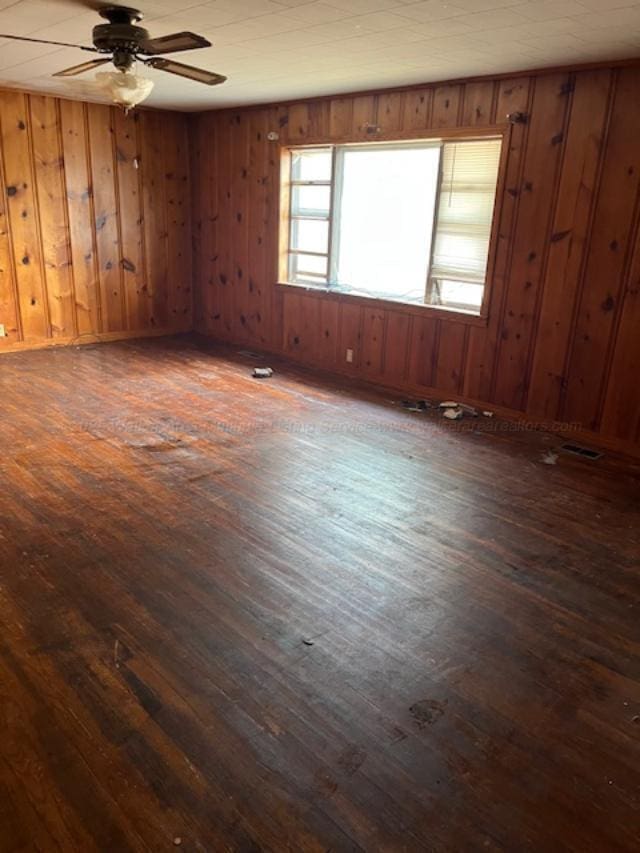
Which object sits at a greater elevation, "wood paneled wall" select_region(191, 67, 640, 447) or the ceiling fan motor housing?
the ceiling fan motor housing

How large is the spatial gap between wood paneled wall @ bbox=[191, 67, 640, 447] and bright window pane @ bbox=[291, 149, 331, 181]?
0.17 metres

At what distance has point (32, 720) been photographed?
5.99ft

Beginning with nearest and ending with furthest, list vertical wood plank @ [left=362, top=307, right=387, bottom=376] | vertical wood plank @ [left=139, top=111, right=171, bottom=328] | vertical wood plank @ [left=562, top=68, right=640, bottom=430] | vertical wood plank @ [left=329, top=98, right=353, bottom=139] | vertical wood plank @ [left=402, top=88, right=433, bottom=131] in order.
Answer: vertical wood plank @ [left=562, top=68, right=640, bottom=430] < vertical wood plank @ [left=402, top=88, right=433, bottom=131] < vertical wood plank @ [left=329, top=98, right=353, bottom=139] < vertical wood plank @ [left=362, top=307, right=387, bottom=376] < vertical wood plank @ [left=139, top=111, right=171, bottom=328]

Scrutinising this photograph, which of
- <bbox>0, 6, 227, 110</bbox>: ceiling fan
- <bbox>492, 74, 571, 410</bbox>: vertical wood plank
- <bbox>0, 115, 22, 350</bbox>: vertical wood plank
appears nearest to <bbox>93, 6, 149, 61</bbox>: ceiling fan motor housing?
<bbox>0, 6, 227, 110</bbox>: ceiling fan

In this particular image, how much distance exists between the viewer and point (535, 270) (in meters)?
4.41

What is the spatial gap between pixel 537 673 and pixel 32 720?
1.59 metres

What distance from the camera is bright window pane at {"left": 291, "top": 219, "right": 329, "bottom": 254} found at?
19.3 feet

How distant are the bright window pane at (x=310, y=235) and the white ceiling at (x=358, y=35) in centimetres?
132

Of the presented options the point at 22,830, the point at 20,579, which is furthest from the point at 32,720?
the point at 20,579

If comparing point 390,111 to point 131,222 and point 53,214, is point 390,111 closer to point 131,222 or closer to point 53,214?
point 131,222

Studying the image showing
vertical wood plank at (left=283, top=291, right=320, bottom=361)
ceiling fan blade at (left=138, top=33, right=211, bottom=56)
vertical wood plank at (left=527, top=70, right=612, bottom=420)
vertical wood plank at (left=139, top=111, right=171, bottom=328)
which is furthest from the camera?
vertical wood plank at (left=139, top=111, right=171, bottom=328)

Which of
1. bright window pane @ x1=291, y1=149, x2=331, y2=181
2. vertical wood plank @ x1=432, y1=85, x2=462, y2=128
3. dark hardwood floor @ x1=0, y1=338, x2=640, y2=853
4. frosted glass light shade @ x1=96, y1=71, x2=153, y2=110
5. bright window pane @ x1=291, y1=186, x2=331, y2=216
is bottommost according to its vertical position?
dark hardwood floor @ x1=0, y1=338, x2=640, y2=853

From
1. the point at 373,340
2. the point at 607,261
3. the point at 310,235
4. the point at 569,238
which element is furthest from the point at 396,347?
the point at 607,261

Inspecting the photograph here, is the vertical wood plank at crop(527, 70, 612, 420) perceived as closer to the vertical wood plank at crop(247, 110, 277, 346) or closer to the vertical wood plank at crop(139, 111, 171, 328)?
the vertical wood plank at crop(247, 110, 277, 346)
